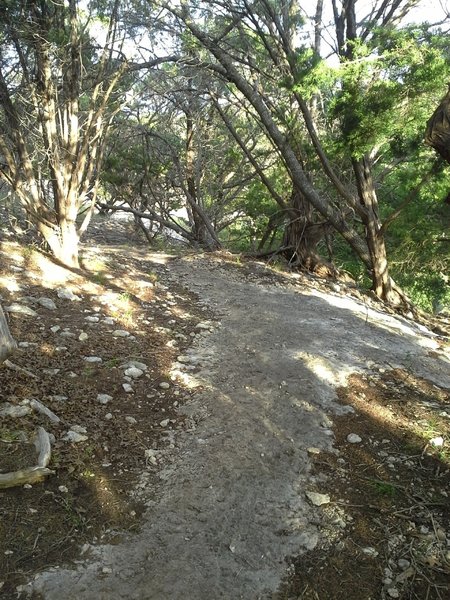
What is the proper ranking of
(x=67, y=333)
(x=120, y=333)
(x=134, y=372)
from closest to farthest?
(x=134, y=372)
(x=67, y=333)
(x=120, y=333)

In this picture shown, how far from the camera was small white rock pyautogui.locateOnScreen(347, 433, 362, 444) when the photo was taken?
12.5ft

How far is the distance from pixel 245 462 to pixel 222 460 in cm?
18

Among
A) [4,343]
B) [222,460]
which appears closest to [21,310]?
[4,343]

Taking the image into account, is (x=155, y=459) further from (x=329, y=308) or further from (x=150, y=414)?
(x=329, y=308)

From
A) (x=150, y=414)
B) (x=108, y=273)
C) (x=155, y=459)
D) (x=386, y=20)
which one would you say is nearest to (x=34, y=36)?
(x=108, y=273)

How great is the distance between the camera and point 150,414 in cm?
399

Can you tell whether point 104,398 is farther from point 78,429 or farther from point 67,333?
point 67,333

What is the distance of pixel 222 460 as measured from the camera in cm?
347

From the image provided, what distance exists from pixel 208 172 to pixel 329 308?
29.2ft

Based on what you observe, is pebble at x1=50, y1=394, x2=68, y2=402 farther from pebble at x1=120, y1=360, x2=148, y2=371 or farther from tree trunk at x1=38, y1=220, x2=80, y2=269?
tree trunk at x1=38, y1=220, x2=80, y2=269

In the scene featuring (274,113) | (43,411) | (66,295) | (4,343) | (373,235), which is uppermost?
(274,113)

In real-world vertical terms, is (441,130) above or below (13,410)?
above

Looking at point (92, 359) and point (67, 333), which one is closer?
point (92, 359)

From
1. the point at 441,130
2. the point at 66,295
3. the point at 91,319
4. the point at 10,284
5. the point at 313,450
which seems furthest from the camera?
the point at 66,295
